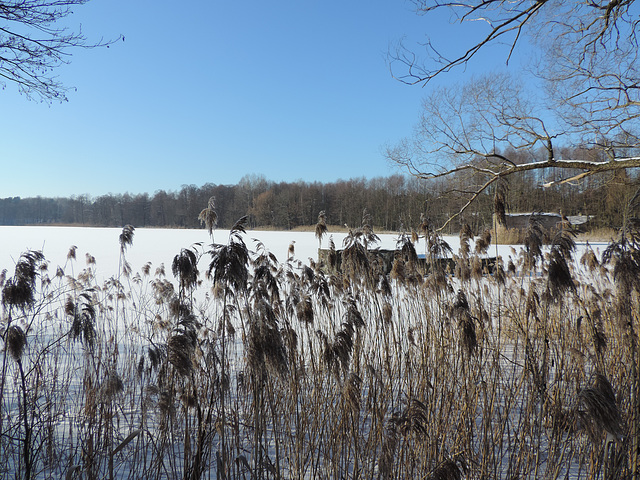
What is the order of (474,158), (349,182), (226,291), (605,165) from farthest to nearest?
(349,182)
(474,158)
(605,165)
(226,291)

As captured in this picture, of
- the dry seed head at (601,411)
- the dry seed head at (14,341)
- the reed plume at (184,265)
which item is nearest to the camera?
the dry seed head at (601,411)

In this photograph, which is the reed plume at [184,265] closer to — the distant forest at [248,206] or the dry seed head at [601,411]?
the dry seed head at [601,411]

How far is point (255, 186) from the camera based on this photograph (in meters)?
66.4

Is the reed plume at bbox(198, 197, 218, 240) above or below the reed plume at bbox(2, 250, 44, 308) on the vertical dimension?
above

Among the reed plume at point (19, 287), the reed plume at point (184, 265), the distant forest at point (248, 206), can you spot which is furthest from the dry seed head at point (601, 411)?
the distant forest at point (248, 206)

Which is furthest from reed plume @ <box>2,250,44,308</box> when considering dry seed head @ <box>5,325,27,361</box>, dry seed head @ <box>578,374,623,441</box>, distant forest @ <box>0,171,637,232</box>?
distant forest @ <box>0,171,637,232</box>

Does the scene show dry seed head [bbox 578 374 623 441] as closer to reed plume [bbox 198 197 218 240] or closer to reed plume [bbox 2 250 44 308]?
reed plume [bbox 198 197 218 240]

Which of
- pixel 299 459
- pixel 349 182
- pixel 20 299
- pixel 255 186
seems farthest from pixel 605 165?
pixel 255 186

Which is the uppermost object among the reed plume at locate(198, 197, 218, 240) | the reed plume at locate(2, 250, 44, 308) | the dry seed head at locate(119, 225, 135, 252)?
the reed plume at locate(198, 197, 218, 240)

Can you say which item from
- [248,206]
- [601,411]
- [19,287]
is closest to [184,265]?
[19,287]

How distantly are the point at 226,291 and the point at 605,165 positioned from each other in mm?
7689

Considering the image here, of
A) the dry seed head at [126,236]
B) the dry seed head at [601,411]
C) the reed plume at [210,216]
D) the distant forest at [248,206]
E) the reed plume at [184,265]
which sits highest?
the distant forest at [248,206]

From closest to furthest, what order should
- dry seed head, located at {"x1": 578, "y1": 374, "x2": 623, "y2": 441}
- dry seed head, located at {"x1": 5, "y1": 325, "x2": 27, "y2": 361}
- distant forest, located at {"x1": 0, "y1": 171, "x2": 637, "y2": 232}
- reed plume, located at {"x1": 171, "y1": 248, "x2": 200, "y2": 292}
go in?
dry seed head, located at {"x1": 578, "y1": 374, "x2": 623, "y2": 441} < reed plume, located at {"x1": 171, "y1": 248, "x2": 200, "y2": 292} < dry seed head, located at {"x1": 5, "y1": 325, "x2": 27, "y2": 361} < distant forest, located at {"x1": 0, "y1": 171, "x2": 637, "y2": 232}

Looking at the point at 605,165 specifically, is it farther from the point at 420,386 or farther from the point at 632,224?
the point at 420,386
